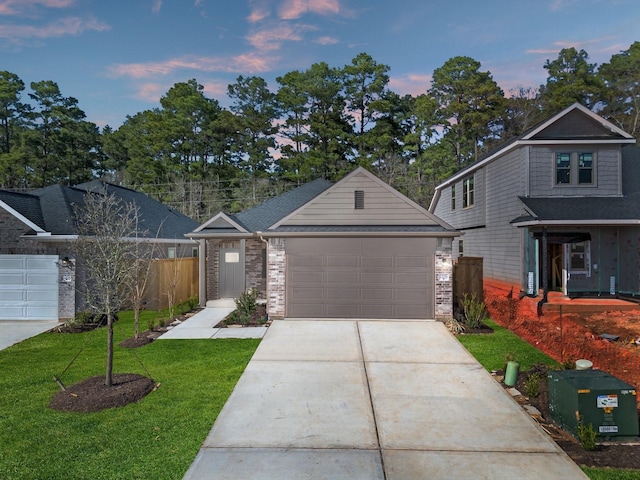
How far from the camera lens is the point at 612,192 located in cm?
1431

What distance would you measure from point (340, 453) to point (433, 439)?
1.37 metres

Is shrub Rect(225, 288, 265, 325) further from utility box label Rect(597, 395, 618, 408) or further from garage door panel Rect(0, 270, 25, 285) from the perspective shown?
utility box label Rect(597, 395, 618, 408)

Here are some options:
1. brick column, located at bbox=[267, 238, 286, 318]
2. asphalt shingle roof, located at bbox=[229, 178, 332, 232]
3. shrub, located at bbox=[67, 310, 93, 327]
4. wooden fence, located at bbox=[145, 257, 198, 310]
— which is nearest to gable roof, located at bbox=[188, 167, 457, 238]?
brick column, located at bbox=[267, 238, 286, 318]

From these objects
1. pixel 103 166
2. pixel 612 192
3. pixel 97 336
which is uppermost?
pixel 103 166

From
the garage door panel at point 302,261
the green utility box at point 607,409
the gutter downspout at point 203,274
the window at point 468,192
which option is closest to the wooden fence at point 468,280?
the garage door panel at point 302,261

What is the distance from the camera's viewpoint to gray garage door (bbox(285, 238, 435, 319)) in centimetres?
1232

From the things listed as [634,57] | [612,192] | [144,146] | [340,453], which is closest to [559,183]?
[612,192]

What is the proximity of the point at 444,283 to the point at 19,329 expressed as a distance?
44.9 feet

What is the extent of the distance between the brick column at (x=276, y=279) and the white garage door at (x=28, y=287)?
7260 millimetres

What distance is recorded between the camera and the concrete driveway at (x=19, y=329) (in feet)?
34.1

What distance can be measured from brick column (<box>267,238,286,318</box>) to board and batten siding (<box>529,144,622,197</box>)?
10.1m

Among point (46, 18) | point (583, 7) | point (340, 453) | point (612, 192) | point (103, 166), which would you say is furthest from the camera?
point (103, 166)

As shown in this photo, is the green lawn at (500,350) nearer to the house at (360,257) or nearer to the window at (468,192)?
the house at (360,257)

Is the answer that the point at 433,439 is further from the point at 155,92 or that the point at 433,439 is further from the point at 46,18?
the point at 155,92
